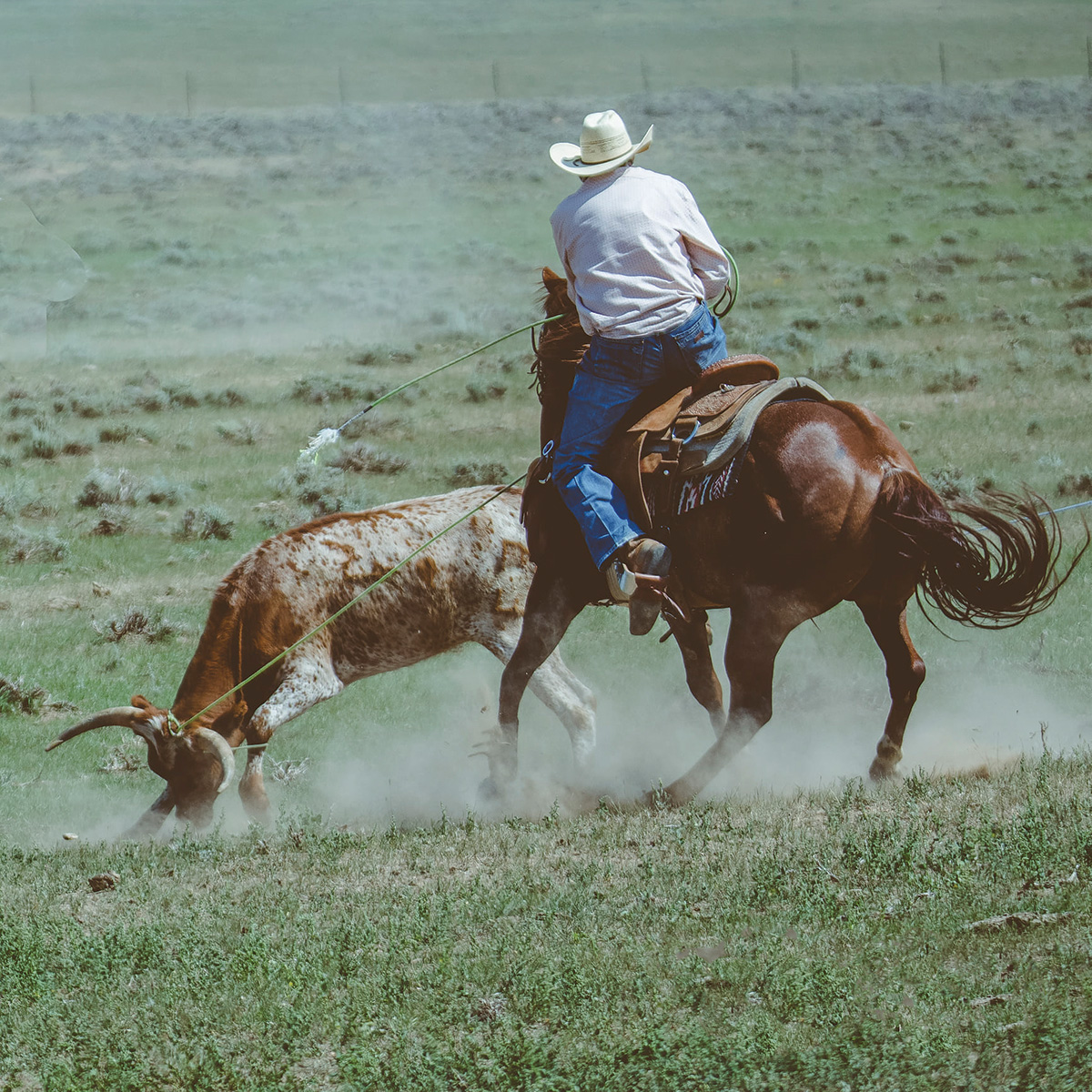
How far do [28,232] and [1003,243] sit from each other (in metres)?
27.2

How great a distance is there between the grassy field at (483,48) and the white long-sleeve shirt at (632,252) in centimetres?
6297

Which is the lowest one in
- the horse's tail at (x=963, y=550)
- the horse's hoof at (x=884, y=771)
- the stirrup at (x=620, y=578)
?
the horse's hoof at (x=884, y=771)

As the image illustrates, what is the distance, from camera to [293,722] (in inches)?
421

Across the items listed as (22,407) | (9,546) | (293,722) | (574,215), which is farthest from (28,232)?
(574,215)

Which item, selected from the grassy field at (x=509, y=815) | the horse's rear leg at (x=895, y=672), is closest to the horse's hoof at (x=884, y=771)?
the horse's rear leg at (x=895, y=672)

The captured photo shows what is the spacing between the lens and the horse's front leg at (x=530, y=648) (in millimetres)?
8062

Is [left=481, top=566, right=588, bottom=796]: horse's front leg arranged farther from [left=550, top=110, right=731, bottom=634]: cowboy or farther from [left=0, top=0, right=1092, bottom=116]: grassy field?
[left=0, top=0, right=1092, bottom=116]: grassy field

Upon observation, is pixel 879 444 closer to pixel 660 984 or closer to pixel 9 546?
pixel 660 984

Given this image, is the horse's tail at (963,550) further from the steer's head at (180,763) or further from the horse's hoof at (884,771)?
the steer's head at (180,763)

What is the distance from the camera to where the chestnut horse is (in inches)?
284

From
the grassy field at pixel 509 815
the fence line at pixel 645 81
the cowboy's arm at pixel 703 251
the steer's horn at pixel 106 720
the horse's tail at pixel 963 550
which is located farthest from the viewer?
the fence line at pixel 645 81

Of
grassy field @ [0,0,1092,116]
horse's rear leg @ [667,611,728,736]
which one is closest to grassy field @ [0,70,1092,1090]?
horse's rear leg @ [667,611,728,736]

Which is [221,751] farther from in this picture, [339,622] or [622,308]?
[622,308]

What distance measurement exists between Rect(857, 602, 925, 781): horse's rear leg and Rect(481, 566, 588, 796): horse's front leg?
1517 millimetres
